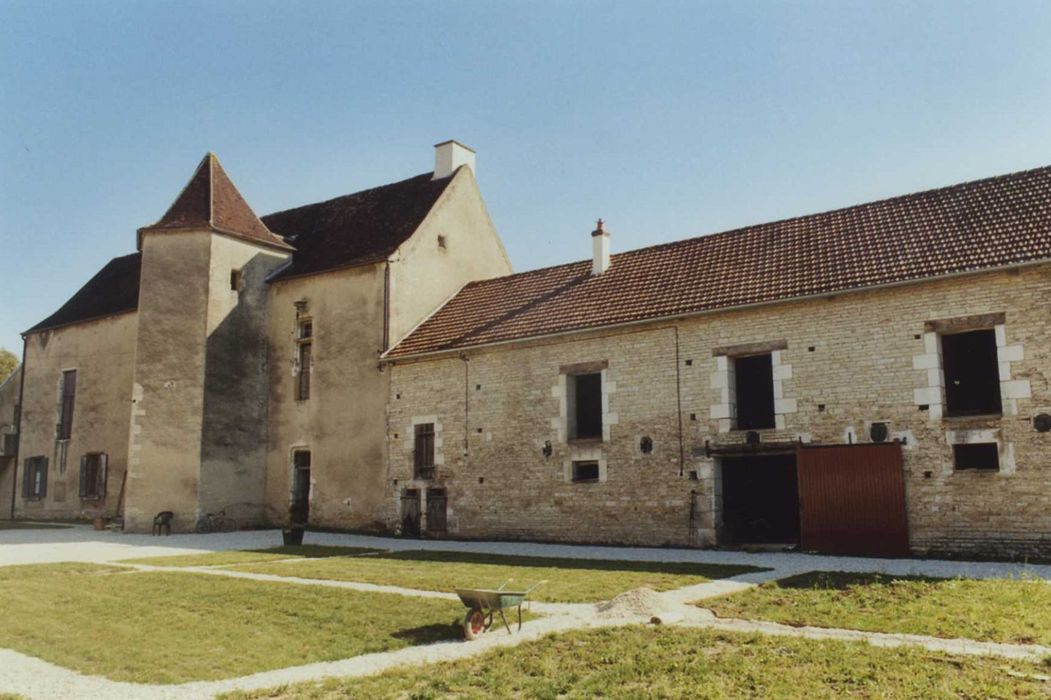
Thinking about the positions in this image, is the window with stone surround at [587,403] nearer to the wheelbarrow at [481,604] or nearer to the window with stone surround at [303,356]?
the window with stone surround at [303,356]

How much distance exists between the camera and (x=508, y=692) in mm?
6035

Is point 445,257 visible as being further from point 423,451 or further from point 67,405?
point 67,405

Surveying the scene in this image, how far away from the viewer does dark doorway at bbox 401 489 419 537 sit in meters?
20.8

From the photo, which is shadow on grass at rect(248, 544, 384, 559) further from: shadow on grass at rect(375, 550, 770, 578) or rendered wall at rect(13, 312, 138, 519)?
rendered wall at rect(13, 312, 138, 519)

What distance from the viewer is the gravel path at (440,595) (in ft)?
21.3

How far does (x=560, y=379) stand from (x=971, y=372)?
8.32 meters

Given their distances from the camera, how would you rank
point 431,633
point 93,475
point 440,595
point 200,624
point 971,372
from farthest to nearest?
point 93,475, point 971,372, point 440,595, point 200,624, point 431,633

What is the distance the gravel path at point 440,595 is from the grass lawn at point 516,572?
0.42 m

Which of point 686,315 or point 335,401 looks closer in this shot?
point 686,315

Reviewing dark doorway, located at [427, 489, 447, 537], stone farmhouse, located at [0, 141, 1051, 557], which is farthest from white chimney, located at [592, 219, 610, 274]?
dark doorway, located at [427, 489, 447, 537]

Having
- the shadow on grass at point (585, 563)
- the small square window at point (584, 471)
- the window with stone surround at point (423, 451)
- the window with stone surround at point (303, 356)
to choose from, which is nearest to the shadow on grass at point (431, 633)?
the shadow on grass at point (585, 563)

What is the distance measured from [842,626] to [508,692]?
3.87 metres

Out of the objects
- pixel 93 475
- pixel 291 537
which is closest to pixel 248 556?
pixel 291 537

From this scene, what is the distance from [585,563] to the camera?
13.9 m
